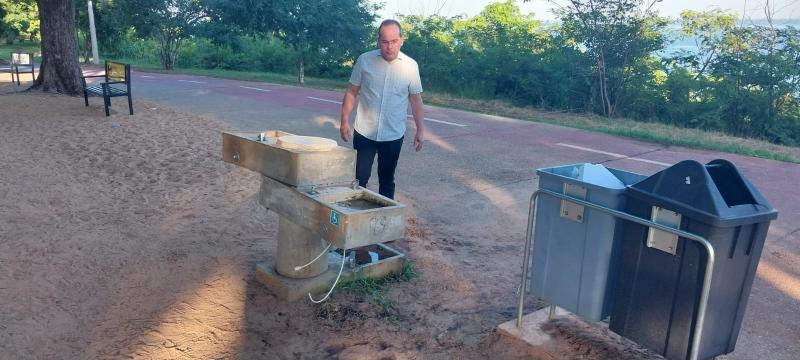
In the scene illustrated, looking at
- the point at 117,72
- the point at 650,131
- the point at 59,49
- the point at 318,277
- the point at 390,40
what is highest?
the point at 390,40

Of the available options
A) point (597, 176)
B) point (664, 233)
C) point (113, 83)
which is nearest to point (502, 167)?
point (597, 176)

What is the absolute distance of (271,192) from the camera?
13.6 feet

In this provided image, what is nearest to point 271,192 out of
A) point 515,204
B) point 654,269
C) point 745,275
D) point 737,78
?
point 654,269

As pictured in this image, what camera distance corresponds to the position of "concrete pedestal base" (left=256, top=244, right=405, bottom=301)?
4258 mm

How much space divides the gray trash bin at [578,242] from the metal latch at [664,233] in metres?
0.22

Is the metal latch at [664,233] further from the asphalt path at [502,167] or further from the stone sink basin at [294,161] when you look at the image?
the stone sink basin at [294,161]

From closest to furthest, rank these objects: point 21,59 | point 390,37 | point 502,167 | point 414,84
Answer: point 390,37, point 414,84, point 502,167, point 21,59

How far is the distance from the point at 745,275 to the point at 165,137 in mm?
8197

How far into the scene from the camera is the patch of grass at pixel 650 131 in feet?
39.4

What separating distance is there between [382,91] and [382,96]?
0.13 ft

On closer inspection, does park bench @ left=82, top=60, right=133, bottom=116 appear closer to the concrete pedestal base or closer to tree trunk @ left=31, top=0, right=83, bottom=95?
tree trunk @ left=31, top=0, right=83, bottom=95

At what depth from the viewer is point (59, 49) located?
509 inches

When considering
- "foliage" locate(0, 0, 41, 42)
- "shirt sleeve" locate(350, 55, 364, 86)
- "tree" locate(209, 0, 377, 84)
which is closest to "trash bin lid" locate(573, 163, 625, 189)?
"shirt sleeve" locate(350, 55, 364, 86)

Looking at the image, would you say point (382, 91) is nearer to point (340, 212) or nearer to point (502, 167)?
point (340, 212)
